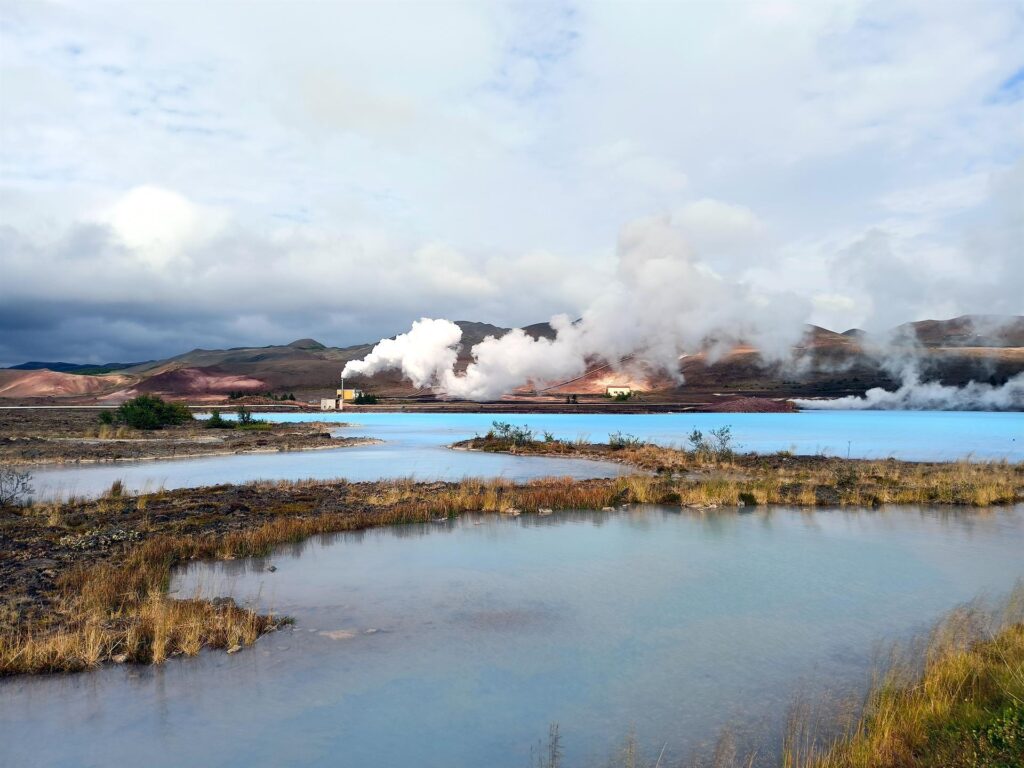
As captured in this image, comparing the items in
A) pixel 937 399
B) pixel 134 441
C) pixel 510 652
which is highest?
pixel 134 441

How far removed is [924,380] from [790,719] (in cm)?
9858

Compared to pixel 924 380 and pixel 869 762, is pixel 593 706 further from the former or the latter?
pixel 924 380

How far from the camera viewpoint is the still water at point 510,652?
586 cm

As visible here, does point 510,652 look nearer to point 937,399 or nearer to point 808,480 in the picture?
point 808,480

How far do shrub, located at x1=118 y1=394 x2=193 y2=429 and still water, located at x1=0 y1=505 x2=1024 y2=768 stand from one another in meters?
37.7

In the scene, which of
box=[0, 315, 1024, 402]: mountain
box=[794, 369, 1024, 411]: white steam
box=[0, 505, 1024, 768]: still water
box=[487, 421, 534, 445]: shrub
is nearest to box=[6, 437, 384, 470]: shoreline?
box=[487, 421, 534, 445]: shrub

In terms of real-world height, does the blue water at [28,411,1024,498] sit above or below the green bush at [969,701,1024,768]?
below

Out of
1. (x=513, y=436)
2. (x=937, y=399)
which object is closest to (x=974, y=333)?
(x=937, y=399)

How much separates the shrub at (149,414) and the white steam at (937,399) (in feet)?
218

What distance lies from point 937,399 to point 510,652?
92.3 meters

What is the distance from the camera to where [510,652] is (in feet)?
25.9

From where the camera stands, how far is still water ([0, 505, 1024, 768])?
19.2 ft

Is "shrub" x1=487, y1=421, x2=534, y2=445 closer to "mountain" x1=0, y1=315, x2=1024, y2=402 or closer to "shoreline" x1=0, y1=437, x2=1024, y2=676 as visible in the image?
"shoreline" x1=0, y1=437, x2=1024, y2=676

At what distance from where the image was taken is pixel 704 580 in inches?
431
